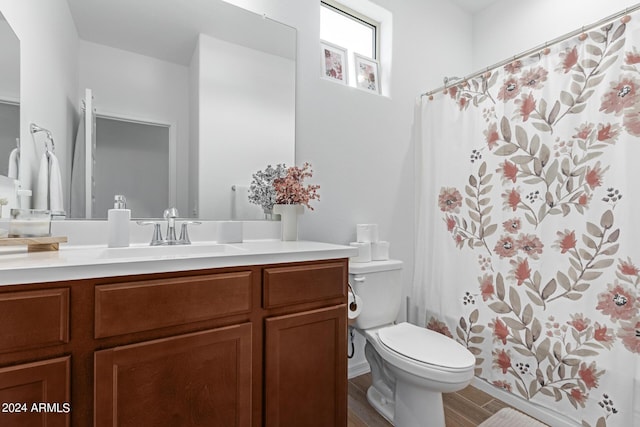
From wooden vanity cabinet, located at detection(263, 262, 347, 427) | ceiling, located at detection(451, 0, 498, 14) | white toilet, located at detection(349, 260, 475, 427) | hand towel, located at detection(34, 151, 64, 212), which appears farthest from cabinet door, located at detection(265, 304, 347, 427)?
ceiling, located at detection(451, 0, 498, 14)

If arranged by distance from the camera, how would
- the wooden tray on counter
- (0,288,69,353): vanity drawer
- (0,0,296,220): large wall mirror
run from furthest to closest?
1. (0,0,296,220): large wall mirror
2. the wooden tray on counter
3. (0,288,69,353): vanity drawer

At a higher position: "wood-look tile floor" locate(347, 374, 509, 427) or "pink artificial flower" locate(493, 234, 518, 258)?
"pink artificial flower" locate(493, 234, 518, 258)

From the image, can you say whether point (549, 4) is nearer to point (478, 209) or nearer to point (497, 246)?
point (478, 209)

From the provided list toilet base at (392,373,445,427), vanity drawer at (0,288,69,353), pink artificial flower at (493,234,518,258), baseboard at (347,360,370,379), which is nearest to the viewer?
vanity drawer at (0,288,69,353)

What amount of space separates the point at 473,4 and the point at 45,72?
9.25 feet

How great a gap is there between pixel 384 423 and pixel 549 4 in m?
2.82

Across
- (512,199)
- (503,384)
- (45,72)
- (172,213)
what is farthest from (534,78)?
(45,72)

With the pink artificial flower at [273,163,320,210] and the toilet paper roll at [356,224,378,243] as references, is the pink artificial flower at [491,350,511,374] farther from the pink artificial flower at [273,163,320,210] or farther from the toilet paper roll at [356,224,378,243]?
the pink artificial flower at [273,163,320,210]

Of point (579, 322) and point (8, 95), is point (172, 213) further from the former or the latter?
point (579, 322)

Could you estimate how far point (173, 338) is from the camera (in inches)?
37.5

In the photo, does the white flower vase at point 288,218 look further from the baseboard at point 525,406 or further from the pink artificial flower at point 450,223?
the baseboard at point 525,406

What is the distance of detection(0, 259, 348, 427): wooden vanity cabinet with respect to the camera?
79cm

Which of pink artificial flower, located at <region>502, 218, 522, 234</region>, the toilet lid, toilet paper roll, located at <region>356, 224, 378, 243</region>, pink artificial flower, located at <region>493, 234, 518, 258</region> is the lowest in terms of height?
the toilet lid

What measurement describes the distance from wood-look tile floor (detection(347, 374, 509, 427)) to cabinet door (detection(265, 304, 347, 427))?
0.43m
